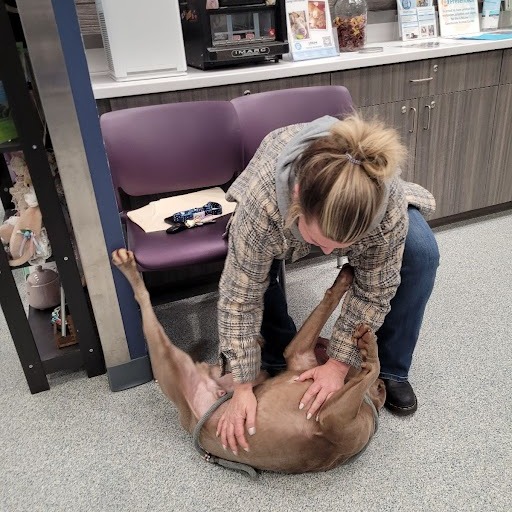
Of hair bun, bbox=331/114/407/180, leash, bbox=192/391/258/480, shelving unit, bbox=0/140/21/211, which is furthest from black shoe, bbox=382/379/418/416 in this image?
shelving unit, bbox=0/140/21/211

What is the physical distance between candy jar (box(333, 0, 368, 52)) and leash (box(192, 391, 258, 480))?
1.75m

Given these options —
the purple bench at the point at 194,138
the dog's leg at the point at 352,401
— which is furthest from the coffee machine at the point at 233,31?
the dog's leg at the point at 352,401

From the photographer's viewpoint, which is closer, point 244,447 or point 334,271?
point 244,447

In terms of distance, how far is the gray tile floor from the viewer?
1.24 metres

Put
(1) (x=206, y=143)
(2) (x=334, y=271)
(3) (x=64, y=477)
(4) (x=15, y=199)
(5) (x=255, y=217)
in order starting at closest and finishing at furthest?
(5) (x=255, y=217), (3) (x=64, y=477), (4) (x=15, y=199), (1) (x=206, y=143), (2) (x=334, y=271)

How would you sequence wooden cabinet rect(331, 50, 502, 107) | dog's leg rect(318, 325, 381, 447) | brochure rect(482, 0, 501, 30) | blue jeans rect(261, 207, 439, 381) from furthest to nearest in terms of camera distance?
brochure rect(482, 0, 501, 30)
wooden cabinet rect(331, 50, 502, 107)
blue jeans rect(261, 207, 439, 381)
dog's leg rect(318, 325, 381, 447)

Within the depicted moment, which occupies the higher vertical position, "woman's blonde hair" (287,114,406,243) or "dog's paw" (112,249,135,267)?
"woman's blonde hair" (287,114,406,243)

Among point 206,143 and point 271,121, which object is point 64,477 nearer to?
point 206,143

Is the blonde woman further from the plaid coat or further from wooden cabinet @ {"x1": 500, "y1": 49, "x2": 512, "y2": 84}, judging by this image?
wooden cabinet @ {"x1": 500, "y1": 49, "x2": 512, "y2": 84}

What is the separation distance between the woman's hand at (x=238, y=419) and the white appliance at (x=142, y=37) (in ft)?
3.90

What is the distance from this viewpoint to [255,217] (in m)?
1.10

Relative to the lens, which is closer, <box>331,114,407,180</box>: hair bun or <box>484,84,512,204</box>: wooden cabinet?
<box>331,114,407,180</box>: hair bun

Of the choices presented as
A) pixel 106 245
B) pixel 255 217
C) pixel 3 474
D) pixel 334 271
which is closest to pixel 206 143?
pixel 106 245

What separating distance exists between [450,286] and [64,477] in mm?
1580
